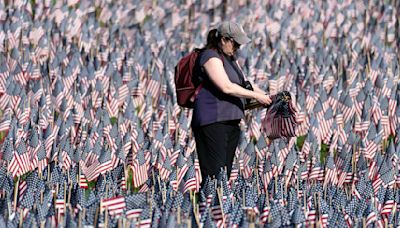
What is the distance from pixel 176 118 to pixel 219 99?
434 centimetres

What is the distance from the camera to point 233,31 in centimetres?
754

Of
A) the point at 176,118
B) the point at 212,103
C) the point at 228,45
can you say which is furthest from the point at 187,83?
the point at 176,118

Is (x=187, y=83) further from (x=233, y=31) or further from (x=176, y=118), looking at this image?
(x=176, y=118)

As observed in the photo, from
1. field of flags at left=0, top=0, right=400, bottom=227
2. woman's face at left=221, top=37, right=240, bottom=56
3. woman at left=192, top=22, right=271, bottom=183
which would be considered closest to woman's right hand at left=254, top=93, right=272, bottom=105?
woman at left=192, top=22, right=271, bottom=183

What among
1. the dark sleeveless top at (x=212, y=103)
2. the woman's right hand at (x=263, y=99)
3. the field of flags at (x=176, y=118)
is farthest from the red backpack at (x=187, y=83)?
the field of flags at (x=176, y=118)

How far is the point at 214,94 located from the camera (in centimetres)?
776

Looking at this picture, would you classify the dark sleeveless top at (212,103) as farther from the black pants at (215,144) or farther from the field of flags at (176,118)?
the field of flags at (176,118)

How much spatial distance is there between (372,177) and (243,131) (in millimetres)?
2252

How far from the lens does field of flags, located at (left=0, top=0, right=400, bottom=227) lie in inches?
286

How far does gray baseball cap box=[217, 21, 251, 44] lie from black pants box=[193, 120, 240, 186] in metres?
0.61

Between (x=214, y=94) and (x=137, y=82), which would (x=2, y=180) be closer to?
(x=214, y=94)

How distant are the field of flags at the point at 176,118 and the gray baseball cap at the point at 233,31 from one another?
0.96 meters

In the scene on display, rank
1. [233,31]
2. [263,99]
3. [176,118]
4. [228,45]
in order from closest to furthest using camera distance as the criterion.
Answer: [233,31]
[228,45]
[263,99]
[176,118]

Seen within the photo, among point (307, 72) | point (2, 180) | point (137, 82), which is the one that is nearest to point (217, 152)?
point (2, 180)
